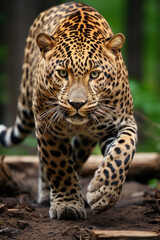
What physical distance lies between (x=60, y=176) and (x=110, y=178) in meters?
→ 1.19

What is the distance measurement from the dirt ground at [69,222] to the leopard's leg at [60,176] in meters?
0.17

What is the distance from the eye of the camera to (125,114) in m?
5.73

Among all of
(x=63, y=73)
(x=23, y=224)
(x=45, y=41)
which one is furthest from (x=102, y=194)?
(x=45, y=41)

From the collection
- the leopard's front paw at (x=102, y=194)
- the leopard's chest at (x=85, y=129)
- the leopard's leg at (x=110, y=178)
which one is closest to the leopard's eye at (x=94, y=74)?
the leopard's chest at (x=85, y=129)

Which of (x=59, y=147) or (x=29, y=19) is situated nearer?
(x=59, y=147)

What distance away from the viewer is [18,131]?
7.79m

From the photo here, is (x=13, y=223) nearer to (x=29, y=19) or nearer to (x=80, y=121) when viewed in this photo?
(x=80, y=121)

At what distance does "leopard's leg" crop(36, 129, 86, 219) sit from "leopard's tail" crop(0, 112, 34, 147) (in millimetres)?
1603

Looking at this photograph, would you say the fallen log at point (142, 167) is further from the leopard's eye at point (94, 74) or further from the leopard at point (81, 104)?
the leopard's eye at point (94, 74)

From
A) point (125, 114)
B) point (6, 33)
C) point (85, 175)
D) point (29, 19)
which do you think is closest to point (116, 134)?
point (125, 114)

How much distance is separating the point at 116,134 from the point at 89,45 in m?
1.18

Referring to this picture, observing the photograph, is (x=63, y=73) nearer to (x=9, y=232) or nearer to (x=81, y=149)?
(x=9, y=232)

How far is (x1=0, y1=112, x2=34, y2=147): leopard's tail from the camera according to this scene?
758cm

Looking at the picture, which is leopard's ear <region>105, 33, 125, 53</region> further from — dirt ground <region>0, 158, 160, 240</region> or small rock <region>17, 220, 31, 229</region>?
small rock <region>17, 220, 31, 229</region>
